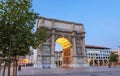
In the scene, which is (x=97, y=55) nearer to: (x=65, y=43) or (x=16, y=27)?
(x=65, y=43)

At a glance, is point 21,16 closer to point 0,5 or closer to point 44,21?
point 0,5

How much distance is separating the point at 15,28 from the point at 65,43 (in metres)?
39.3

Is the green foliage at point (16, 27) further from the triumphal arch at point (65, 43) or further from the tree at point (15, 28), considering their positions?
the triumphal arch at point (65, 43)

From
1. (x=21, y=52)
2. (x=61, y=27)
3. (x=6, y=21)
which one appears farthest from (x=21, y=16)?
(x=61, y=27)

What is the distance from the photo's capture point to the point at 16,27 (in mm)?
9836

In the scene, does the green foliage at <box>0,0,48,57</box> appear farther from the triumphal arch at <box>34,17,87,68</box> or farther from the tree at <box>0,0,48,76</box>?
the triumphal arch at <box>34,17,87,68</box>

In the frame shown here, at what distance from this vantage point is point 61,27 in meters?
45.9

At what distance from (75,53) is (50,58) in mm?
7388

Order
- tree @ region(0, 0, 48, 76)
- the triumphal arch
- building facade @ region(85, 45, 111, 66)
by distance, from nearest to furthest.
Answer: tree @ region(0, 0, 48, 76)
the triumphal arch
building facade @ region(85, 45, 111, 66)

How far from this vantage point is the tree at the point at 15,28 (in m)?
9.80

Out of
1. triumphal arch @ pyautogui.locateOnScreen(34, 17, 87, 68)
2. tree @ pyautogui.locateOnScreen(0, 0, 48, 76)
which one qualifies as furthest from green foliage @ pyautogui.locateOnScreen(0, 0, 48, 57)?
triumphal arch @ pyautogui.locateOnScreen(34, 17, 87, 68)

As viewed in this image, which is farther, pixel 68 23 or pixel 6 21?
pixel 68 23

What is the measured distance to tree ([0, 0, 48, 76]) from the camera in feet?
32.1

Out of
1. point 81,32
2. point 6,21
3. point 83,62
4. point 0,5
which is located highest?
point 81,32
